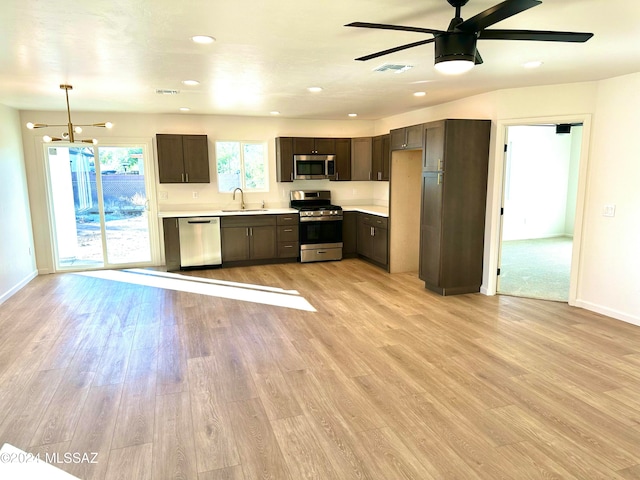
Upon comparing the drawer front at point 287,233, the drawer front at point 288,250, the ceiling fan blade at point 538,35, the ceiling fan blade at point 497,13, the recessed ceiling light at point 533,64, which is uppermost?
the recessed ceiling light at point 533,64

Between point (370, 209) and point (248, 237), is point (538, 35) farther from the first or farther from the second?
point (248, 237)

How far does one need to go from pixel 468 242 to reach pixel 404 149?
62.9 inches

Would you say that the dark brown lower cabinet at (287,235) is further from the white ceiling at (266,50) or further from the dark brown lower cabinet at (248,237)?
the white ceiling at (266,50)

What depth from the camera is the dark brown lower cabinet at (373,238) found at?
21.0ft

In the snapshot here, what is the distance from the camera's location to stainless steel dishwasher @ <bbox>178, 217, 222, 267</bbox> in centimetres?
643

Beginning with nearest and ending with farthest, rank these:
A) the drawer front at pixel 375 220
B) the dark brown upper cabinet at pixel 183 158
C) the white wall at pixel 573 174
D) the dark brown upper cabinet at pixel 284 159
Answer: the drawer front at pixel 375 220
the dark brown upper cabinet at pixel 183 158
the dark brown upper cabinet at pixel 284 159
the white wall at pixel 573 174

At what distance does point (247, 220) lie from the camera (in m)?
6.72

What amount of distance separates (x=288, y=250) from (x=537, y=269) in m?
4.05

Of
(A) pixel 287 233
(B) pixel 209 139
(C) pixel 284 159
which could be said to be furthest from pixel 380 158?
(B) pixel 209 139

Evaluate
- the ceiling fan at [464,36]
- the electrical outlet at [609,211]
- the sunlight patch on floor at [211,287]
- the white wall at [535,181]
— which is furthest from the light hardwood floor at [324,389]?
the white wall at [535,181]

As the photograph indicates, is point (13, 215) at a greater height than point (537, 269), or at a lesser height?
greater

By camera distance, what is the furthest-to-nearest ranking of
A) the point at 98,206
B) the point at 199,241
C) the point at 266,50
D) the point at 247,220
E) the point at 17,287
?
the point at 247,220 → the point at 98,206 → the point at 199,241 → the point at 17,287 → the point at 266,50

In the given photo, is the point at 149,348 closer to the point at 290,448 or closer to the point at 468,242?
the point at 290,448

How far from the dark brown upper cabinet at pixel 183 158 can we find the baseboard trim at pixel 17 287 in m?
2.38
